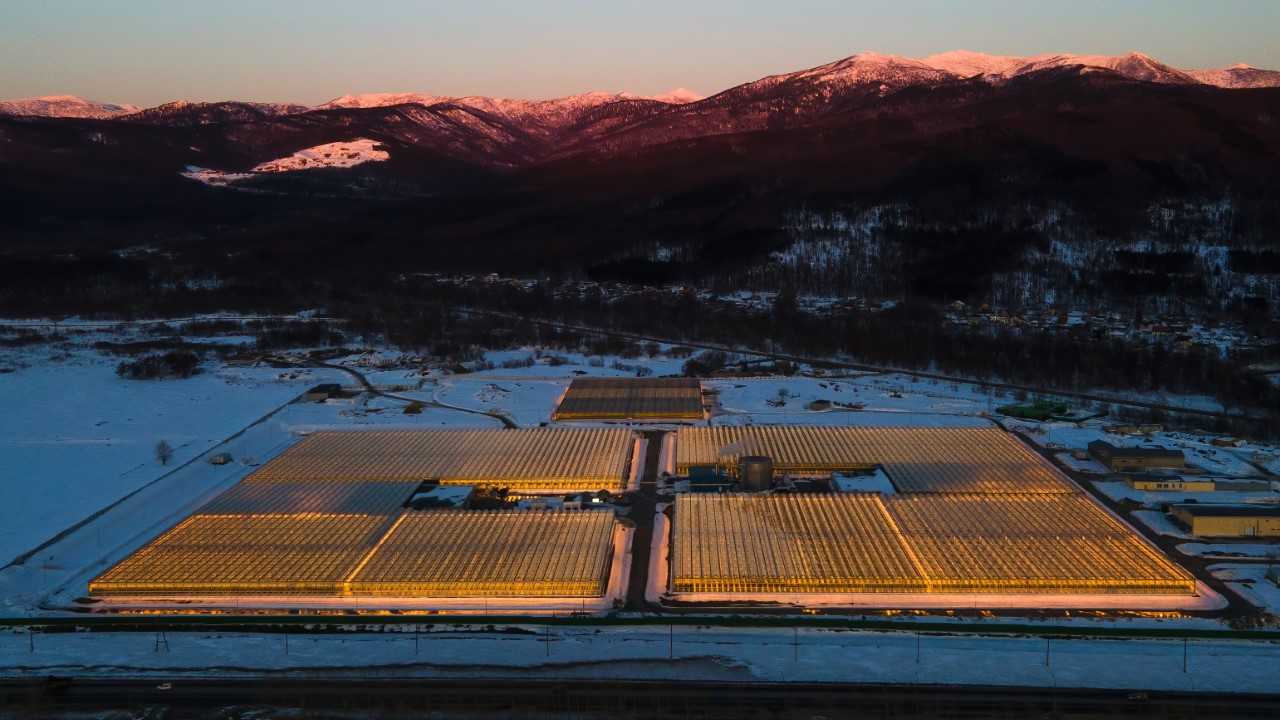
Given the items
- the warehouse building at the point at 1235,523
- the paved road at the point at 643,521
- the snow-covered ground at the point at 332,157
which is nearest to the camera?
the paved road at the point at 643,521

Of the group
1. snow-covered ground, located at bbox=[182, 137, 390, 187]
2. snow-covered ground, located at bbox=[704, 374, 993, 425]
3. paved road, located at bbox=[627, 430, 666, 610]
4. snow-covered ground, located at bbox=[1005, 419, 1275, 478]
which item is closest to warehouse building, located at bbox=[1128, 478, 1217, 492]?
snow-covered ground, located at bbox=[1005, 419, 1275, 478]

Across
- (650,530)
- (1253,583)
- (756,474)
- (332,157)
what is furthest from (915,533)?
(332,157)

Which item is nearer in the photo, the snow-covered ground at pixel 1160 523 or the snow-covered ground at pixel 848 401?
the snow-covered ground at pixel 1160 523

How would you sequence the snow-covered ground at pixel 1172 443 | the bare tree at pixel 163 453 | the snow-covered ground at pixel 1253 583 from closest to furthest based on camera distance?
the snow-covered ground at pixel 1253 583
the snow-covered ground at pixel 1172 443
the bare tree at pixel 163 453

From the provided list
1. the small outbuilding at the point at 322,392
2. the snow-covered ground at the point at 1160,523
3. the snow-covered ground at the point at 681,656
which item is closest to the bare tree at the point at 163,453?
the small outbuilding at the point at 322,392

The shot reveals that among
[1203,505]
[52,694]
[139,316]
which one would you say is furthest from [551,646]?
[139,316]

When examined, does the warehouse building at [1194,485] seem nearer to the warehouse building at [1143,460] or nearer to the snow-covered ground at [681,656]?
the warehouse building at [1143,460]

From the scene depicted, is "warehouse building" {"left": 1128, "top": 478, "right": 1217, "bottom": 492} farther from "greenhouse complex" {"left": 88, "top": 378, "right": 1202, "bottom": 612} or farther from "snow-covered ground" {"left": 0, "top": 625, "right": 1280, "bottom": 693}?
"snow-covered ground" {"left": 0, "top": 625, "right": 1280, "bottom": 693}
